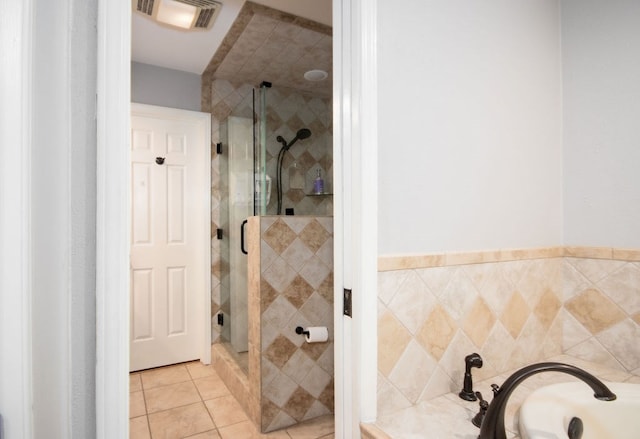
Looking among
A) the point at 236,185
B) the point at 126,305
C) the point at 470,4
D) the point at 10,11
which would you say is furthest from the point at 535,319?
the point at 236,185

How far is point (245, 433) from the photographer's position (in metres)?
1.88

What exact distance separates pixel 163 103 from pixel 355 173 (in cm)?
237

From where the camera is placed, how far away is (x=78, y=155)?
66 cm

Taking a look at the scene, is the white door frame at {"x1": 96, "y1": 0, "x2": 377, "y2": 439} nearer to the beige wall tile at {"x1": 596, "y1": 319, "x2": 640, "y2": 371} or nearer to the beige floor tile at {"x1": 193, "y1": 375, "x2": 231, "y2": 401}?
the beige wall tile at {"x1": 596, "y1": 319, "x2": 640, "y2": 371}

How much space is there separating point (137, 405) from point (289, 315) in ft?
4.09

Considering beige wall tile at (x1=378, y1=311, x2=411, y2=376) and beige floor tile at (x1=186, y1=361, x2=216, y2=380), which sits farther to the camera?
beige floor tile at (x1=186, y1=361, x2=216, y2=380)

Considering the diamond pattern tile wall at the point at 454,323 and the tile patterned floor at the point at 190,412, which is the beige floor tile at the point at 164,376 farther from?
the diamond pattern tile wall at the point at 454,323

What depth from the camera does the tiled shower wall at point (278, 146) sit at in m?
2.36

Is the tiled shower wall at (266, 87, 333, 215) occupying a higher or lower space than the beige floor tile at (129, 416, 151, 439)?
higher

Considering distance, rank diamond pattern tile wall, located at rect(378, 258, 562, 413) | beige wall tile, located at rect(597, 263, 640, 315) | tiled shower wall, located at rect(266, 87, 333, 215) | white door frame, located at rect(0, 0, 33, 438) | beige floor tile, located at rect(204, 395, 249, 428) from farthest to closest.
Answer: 1. tiled shower wall, located at rect(266, 87, 333, 215)
2. beige floor tile, located at rect(204, 395, 249, 428)
3. beige wall tile, located at rect(597, 263, 640, 315)
4. diamond pattern tile wall, located at rect(378, 258, 562, 413)
5. white door frame, located at rect(0, 0, 33, 438)

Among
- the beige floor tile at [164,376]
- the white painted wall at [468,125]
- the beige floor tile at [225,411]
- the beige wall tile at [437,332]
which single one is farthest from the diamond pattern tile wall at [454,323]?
the beige floor tile at [164,376]

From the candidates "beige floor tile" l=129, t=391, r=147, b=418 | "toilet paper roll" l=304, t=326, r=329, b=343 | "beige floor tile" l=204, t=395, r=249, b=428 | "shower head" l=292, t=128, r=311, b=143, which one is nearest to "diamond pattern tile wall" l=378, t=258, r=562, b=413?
"toilet paper roll" l=304, t=326, r=329, b=343

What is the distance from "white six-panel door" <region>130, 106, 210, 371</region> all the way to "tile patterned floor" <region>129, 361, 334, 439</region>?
271 mm

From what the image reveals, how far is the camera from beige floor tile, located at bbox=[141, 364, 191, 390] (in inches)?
98.0
